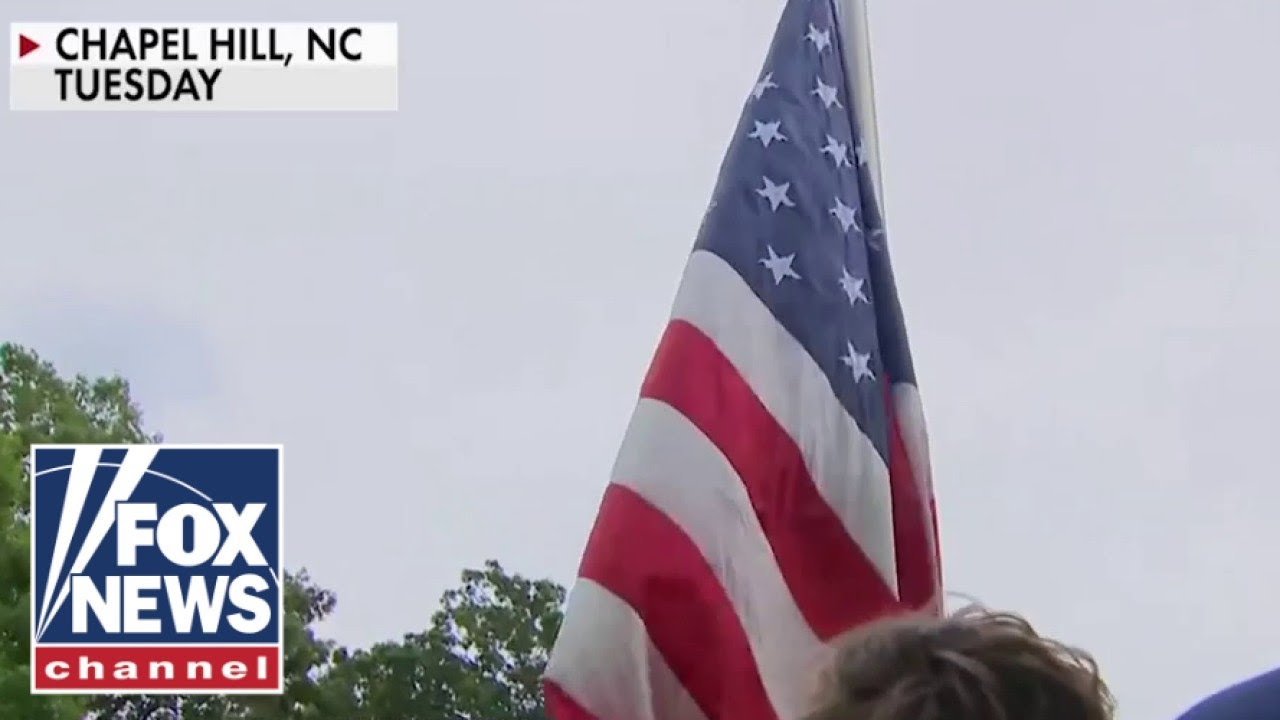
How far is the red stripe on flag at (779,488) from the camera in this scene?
9.96 feet

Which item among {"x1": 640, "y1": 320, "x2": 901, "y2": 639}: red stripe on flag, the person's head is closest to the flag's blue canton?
{"x1": 640, "y1": 320, "x2": 901, "y2": 639}: red stripe on flag

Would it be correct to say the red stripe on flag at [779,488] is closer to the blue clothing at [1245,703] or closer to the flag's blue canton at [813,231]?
Result: the flag's blue canton at [813,231]

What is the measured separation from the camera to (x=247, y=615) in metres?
19.8

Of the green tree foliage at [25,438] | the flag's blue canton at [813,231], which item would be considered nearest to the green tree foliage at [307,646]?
the green tree foliage at [25,438]

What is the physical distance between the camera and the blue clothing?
137cm

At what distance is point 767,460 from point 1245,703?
174 cm

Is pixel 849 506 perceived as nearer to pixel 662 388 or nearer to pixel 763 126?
pixel 662 388

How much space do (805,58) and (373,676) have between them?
1986 cm

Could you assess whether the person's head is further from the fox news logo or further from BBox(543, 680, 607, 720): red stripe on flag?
the fox news logo

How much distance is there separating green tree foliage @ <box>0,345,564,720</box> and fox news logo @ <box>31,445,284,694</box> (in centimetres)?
20

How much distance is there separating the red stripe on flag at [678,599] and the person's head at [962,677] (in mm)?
1269

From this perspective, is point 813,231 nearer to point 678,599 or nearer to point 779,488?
point 779,488

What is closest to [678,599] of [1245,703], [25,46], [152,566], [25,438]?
[1245,703]

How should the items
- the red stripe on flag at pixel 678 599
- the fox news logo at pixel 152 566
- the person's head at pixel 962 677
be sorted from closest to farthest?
the person's head at pixel 962 677 < the red stripe on flag at pixel 678 599 < the fox news logo at pixel 152 566
